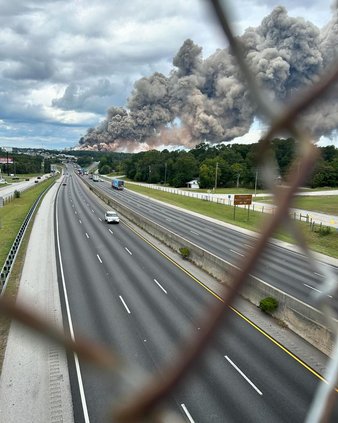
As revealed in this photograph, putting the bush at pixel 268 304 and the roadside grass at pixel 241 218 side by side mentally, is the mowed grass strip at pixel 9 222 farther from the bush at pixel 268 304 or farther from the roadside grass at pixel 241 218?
the roadside grass at pixel 241 218

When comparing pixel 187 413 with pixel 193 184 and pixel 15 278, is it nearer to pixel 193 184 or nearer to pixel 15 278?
pixel 15 278

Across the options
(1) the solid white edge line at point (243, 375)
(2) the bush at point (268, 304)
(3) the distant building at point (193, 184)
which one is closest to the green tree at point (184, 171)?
(3) the distant building at point (193, 184)

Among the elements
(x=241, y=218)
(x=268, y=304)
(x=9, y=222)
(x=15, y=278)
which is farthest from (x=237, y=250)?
(x=9, y=222)

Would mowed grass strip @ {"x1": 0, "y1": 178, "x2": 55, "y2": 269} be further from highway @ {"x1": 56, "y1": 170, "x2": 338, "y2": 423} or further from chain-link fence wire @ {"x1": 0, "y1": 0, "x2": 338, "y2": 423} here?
chain-link fence wire @ {"x1": 0, "y1": 0, "x2": 338, "y2": 423}

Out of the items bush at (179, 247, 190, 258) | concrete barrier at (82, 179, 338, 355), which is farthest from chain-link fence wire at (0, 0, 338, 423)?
bush at (179, 247, 190, 258)

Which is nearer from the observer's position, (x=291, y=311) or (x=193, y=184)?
(x=291, y=311)

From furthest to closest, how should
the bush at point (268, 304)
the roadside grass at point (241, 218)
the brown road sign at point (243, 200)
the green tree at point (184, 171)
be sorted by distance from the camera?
1. the green tree at point (184, 171)
2. the brown road sign at point (243, 200)
3. the roadside grass at point (241, 218)
4. the bush at point (268, 304)

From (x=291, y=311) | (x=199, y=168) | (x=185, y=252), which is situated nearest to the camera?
(x=291, y=311)

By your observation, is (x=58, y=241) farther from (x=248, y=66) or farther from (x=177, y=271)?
(x=248, y=66)
